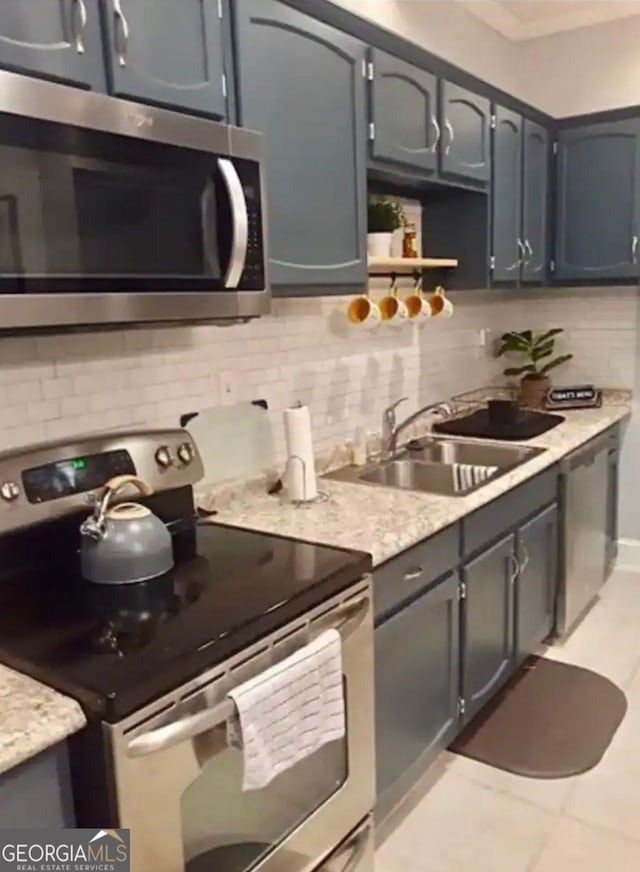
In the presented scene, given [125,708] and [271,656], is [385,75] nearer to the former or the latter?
[271,656]

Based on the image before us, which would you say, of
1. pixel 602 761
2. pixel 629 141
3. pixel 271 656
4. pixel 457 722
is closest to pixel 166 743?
pixel 271 656

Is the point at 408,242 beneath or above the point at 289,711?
above

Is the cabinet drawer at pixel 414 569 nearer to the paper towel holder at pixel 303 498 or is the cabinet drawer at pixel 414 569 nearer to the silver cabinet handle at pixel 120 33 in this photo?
the paper towel holder at pixel 303 498

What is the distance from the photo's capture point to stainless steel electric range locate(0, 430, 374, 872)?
1.17 m

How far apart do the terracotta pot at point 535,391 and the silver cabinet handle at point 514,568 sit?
4.47 feet

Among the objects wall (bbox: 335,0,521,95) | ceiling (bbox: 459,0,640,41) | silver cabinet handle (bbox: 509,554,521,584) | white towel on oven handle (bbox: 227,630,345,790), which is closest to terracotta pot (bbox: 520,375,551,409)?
silver cabinet handle (bbox: 509,554,521,584)

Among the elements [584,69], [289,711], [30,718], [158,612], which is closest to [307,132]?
[158,612]

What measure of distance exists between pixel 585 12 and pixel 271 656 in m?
3.53

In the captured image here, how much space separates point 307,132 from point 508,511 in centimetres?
136

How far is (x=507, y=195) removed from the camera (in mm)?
3109

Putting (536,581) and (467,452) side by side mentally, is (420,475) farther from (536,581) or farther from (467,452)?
(536,581)

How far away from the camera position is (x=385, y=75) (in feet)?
7.23

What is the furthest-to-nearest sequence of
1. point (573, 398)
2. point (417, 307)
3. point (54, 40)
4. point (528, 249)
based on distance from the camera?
point (573, 398) → point (528, 249) → point (417, 307) → point (54, 40)

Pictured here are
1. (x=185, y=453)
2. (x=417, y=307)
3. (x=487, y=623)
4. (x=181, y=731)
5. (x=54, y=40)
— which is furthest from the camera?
(x=417, y=307)
